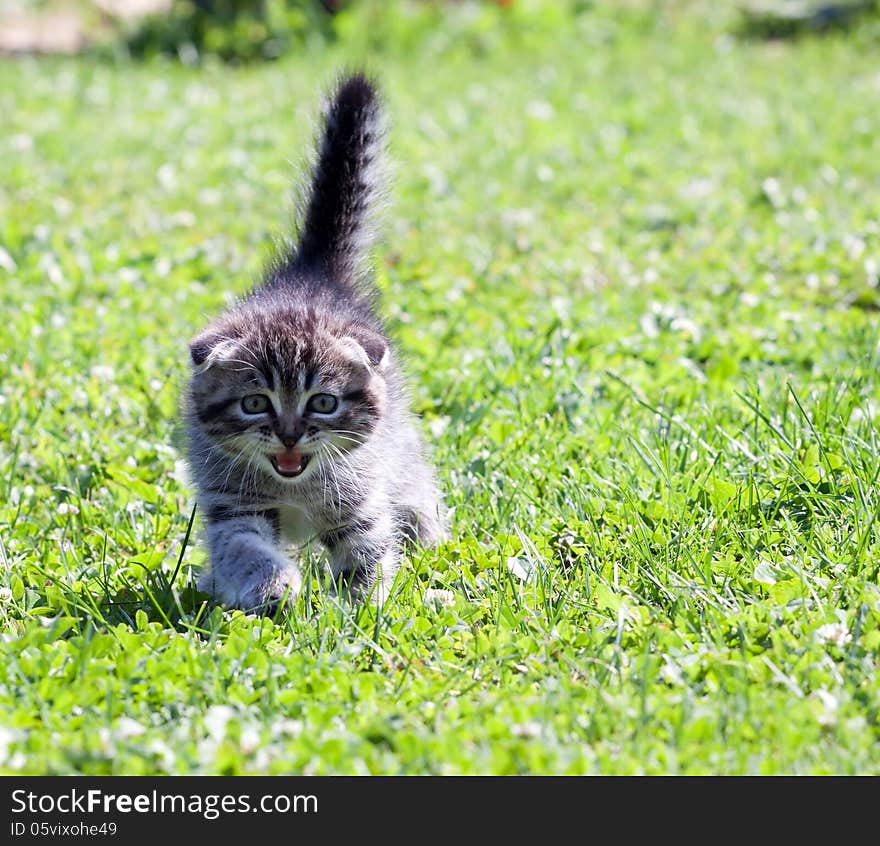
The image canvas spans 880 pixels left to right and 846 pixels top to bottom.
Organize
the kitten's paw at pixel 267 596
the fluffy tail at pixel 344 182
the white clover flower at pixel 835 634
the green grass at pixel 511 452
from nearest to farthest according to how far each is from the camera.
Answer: the green grass at pixel 511 452, the white clover flower at pixel 835 634, the kitten's paw at pixel 267 596, the fluffy tail at pixel 344 182

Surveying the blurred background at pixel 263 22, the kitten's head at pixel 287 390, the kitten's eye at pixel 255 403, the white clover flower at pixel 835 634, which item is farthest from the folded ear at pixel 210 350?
the blurred background at pixel 263 22

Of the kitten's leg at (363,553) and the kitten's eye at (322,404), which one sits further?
the kitten's leg at (363,553)

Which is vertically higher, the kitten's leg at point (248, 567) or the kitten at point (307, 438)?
the kitten at point (307, 438)

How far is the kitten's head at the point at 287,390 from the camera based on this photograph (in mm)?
3434

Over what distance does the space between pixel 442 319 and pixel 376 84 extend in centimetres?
168

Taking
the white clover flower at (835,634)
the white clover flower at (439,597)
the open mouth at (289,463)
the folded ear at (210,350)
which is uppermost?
the folded ear at (210,350)

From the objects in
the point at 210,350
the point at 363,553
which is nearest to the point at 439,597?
the point at 363,553

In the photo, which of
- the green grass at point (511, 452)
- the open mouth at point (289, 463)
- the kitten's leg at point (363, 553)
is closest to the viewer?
the green grass at point (511, 452)

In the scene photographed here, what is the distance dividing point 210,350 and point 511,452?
127 centimetres

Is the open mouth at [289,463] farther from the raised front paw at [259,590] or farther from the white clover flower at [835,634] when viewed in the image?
the white clover flower at [835,634]

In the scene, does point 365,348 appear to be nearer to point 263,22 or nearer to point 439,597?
point 439,597

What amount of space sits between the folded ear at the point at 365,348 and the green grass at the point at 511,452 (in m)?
0.64
